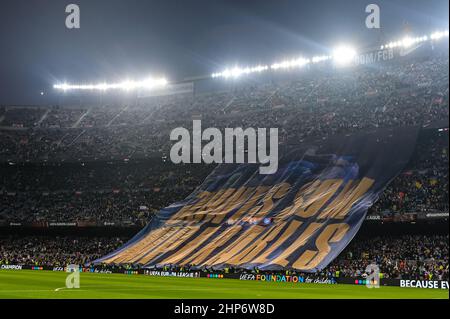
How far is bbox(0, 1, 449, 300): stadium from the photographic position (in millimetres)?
40000

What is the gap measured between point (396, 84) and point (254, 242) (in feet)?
91.5

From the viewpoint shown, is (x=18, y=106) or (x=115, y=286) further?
(x=18, y=106)

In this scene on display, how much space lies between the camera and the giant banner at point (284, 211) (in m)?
44.0

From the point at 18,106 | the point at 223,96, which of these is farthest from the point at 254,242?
the point at 18,106

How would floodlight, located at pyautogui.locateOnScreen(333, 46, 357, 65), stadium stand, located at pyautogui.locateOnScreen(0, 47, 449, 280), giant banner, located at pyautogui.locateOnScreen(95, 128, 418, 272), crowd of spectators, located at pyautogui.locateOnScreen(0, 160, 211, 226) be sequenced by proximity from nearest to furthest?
giant banner, located at pyautogui.locateOnScreen(95, 128, 418, 272) < stadium stand, located at pyautogui.locateOnScreen(0, 47, 449, 280) < crowd of spectators, located at pyautogui.locateOnScreen(0, 160, 211, 226) < floodlight, located at pyautogui.locateOnScreen(333, 46, 357, 65)

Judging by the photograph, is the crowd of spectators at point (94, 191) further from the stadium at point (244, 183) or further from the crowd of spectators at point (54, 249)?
the crowd of spectators at point (54, 249)

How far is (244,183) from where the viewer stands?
55312 mm

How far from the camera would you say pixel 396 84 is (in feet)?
208

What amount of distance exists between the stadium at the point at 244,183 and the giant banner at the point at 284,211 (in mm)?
142

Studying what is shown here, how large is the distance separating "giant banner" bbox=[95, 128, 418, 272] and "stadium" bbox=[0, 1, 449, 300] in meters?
0.14

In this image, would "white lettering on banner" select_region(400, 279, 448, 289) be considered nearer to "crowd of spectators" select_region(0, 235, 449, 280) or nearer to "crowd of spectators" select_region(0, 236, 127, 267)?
"crowd of spectators" select_region(0, 235, 449, 280)

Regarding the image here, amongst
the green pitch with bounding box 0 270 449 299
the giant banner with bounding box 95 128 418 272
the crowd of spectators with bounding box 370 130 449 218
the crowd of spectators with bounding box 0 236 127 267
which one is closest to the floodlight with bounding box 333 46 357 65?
the giant banner with bounding box 95 128 418 272

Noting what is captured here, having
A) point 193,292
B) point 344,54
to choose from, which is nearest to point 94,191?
point 344,54

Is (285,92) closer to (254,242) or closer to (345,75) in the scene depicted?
(345,75)
